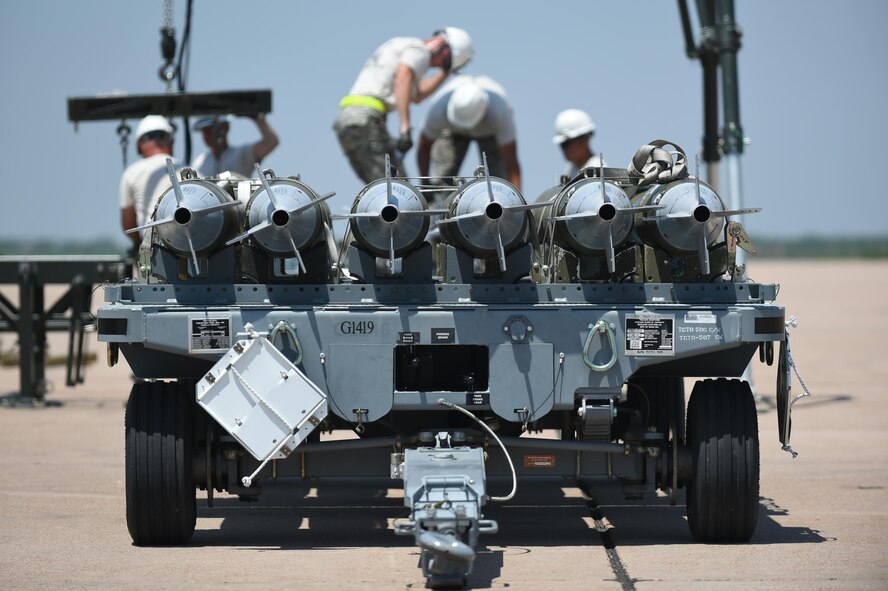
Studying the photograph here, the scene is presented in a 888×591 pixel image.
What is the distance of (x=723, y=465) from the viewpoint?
26.7 feet

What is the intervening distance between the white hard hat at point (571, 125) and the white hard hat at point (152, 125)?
330cm

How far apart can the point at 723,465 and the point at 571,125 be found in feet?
14.7

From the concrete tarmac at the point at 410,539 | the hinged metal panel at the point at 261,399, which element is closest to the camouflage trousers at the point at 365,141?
the concrete tarmac at the point at 410,539

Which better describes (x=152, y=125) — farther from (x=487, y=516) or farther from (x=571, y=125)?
(x=487, y=516)

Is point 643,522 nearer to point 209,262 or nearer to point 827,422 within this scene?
point 209,262

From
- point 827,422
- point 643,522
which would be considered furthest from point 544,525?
point 827,422

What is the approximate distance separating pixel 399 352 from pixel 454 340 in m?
0.56

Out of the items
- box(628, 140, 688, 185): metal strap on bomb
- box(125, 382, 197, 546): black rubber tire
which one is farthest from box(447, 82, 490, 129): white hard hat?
box(125, 382, 197, 546): black rubber tire

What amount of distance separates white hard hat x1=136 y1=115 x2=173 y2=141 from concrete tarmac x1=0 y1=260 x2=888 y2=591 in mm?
2657

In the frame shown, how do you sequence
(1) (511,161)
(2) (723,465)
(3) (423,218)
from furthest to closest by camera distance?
(1) (511,161) → (2) (723,465) → (3) (423,218)

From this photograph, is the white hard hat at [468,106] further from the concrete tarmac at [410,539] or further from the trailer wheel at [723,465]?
the trailer wheel at [723,465]

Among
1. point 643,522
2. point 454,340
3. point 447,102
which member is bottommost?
point 643,522

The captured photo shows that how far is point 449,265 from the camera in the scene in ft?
26.7

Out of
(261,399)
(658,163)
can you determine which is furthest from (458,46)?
(261,399)
